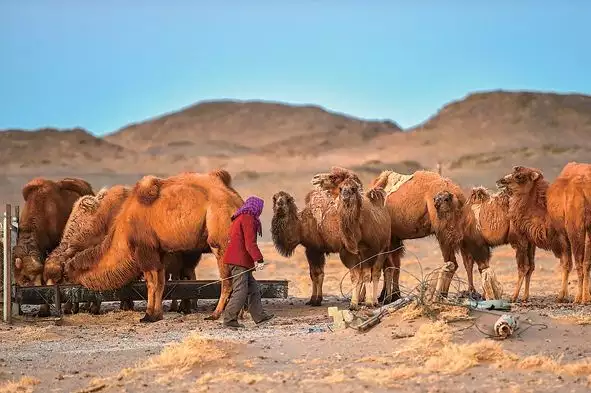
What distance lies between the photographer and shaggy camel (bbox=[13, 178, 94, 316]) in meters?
18.7

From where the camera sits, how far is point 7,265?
676 inches

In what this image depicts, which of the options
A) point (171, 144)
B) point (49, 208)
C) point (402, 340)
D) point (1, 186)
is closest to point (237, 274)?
point (402, 340)

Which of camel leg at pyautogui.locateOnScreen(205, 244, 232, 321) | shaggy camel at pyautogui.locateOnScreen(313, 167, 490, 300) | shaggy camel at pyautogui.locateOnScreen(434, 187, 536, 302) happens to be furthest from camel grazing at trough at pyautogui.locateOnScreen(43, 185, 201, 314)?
shaggy camel at pyautogui.locateOnScreen(434, 187, 536, 302)

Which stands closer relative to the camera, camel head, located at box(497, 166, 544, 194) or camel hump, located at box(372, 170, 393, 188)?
camel head, located at box(497, 166, 544, 194)

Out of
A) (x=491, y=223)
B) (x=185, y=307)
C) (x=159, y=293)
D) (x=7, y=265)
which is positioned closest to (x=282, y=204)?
(x=185, y=307)

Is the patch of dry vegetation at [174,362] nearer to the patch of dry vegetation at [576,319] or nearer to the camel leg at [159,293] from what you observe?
the patch of dry vegetation at [576,319]

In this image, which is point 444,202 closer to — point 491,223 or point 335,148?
point 491,223

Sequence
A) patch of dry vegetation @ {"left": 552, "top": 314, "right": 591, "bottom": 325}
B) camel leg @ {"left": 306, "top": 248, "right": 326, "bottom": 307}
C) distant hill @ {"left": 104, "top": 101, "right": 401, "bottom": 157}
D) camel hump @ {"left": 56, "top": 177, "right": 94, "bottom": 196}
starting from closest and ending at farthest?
patch of dry vegetation @ {"left": 552, "top": 314, "right": 591, "bottom": 325}
camel leg @ {"left": 306, "top": 248, "right": 326, "bottom": 307}
camel hump @ {"left": 56, "top": 177, "right": 94, "bottom": 196}
distant hill @ {"left": 104, "top": 101, "right": 401, "bottom": 157}

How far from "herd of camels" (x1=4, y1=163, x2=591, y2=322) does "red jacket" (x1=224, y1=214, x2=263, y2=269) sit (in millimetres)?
1217

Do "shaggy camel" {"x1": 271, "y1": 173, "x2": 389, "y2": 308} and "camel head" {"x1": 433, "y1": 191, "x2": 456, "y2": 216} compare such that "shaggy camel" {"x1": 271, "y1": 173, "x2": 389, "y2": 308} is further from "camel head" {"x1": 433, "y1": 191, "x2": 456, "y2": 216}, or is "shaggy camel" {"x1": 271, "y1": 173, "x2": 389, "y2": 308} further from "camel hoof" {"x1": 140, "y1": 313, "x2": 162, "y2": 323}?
"camel hoof" {"x1": 140, "y1": 313, "x2": 162, "y2": 323}

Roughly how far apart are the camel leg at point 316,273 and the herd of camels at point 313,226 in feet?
0.07

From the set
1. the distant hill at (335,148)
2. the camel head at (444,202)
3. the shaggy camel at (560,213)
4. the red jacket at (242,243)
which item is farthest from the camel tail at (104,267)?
the distant hill at (335,148)

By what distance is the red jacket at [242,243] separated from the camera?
15.7 meters

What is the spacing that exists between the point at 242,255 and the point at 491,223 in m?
5.59
